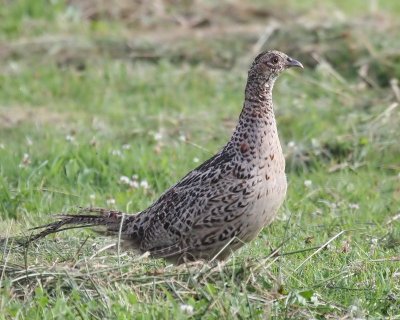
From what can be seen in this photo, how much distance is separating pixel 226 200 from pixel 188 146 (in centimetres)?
346

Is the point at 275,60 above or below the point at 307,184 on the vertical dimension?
above

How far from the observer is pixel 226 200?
633 cm

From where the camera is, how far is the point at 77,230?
743 cm

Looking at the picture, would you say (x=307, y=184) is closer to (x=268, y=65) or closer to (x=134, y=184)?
(x=134, y=184)

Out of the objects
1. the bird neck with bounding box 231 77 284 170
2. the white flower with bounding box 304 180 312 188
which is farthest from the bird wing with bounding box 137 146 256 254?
the white flower with bounding box 304 180 312 188

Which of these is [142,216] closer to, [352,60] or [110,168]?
[110,168]

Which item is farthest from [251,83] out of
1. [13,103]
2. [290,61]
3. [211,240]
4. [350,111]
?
[13,103]

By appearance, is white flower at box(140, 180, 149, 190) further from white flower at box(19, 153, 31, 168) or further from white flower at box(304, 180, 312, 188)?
white flower at box(304, 180, 312, 188)

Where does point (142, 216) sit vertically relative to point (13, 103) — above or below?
above

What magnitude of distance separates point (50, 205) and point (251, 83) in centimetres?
203

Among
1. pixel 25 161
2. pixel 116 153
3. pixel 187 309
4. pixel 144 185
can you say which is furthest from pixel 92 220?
pixel 116 153

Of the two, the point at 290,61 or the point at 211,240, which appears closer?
the point at 211,240

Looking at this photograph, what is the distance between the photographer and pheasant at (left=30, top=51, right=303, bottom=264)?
249 inches

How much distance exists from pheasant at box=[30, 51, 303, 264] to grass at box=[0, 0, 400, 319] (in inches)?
6.6
